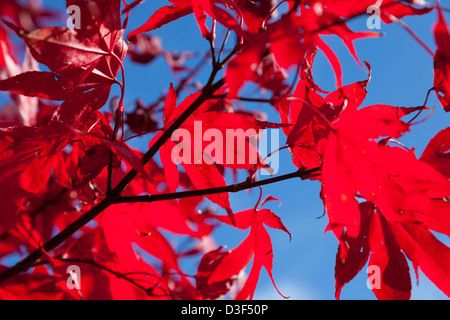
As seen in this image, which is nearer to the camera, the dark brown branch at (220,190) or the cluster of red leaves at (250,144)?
the cluster of red leaves at (250,144)

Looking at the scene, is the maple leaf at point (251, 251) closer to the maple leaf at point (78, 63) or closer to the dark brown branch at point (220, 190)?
the dark brown branch at point (220, 190)

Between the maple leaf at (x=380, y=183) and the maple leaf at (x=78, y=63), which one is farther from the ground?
the maple leaf at (x=78, y=63)

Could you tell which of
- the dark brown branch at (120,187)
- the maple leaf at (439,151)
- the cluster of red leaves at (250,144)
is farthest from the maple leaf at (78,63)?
the maple leaf at (439,151)

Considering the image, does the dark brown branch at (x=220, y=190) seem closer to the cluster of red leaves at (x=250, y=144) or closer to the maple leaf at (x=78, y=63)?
the cluster of red leaves at (x=250, y=144)

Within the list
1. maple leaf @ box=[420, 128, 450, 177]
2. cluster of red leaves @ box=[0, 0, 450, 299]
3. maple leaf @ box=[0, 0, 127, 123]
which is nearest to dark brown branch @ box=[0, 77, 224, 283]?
cluster of red leaves @ box=[0, 0, 450, 299]

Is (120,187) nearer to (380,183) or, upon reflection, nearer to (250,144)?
(250,144)

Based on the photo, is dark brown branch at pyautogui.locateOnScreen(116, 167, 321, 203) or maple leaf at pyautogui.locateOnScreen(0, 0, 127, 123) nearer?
maple leaf at pyautogui.locateOnScreen(0, 0, 127, 123)

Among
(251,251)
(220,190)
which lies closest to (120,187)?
(220,190)

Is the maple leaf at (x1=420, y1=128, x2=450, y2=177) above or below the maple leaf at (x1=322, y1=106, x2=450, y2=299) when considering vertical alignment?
above

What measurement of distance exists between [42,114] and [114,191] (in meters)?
0.77

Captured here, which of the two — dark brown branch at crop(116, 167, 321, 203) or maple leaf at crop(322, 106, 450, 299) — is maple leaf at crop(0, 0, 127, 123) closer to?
dark brown branch at crop(116, 167, 321, 203)

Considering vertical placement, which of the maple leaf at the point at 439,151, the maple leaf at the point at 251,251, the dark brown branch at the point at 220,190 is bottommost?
the maple leaf at the point at 251,251

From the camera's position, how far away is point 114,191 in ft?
2.16
